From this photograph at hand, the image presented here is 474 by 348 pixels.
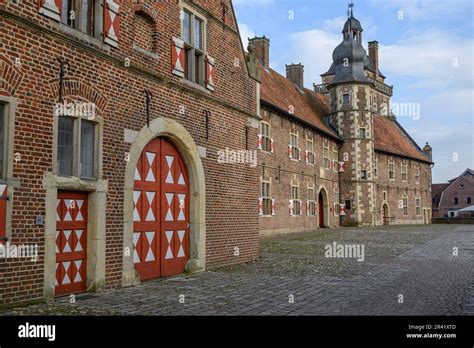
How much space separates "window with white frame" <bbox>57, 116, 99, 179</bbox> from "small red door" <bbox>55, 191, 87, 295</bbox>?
1.24 feet

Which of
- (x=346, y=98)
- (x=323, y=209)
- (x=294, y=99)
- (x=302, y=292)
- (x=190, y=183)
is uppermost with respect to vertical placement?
(x=346, y=98)

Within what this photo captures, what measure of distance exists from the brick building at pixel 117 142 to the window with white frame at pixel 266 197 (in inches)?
450

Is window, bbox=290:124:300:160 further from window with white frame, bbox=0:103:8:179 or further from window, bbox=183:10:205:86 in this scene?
window with white frame, bbox=0:103:8:179

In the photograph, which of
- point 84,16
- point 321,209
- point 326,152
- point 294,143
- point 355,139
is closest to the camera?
point 84,16

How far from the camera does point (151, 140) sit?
977 cm

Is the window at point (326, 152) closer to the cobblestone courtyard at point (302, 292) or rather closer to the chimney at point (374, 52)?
the cobblestone courtyard at point (302, 292)

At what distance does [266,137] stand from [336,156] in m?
12.6

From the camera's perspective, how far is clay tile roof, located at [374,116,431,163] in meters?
41.1

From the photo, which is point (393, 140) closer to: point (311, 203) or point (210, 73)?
point (311, 203)

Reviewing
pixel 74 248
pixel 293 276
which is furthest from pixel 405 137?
pixel 74 248

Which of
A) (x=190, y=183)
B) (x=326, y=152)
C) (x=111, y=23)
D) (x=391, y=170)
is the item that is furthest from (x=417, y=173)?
(x=111, y=23)

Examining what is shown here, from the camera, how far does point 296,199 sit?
28.7 m

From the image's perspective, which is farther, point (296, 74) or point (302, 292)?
point (296, 74)
